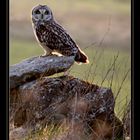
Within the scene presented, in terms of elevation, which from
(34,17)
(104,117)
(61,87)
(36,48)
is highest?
(34,17)

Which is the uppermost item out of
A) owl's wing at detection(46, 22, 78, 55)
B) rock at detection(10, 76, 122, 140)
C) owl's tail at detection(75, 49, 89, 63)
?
owl's wing at detection(46, 22, 78, 55)

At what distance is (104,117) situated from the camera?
7.02ft

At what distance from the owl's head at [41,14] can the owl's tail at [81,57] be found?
0.22 meters

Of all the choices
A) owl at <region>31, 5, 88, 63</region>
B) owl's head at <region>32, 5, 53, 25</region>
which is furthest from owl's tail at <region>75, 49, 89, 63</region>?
owl's head at <region>32, 5, 53, 25</region>

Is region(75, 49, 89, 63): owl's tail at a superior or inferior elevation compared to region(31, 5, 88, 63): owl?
inferior

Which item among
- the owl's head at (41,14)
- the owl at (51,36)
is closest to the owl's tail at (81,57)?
the owl at (51,36)

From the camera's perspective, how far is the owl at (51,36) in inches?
83.9

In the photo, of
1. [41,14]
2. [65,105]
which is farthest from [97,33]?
[65,105]

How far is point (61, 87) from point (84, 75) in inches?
Answer: 5.0

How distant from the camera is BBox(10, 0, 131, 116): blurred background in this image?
2.13 meters

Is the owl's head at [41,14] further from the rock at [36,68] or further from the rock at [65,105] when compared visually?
the rock at [65,105]

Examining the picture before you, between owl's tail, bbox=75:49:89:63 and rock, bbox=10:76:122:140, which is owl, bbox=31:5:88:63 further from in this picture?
rock, bbox=10:76:122:140
